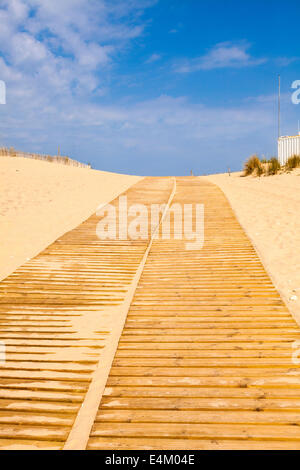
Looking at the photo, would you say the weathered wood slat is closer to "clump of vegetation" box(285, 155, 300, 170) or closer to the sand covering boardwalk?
the sand covering boardwalk

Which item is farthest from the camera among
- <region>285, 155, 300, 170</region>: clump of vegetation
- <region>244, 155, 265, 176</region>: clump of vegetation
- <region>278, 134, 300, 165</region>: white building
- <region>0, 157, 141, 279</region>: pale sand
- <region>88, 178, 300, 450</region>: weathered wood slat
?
<region>244, 155, 265, 176</region>: clump of vegetation

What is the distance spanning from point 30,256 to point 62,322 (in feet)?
9.72

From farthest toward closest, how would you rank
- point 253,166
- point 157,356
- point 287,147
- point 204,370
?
point 253,166
point 287,147
point 157,356
point 204,370

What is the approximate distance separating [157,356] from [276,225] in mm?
6334

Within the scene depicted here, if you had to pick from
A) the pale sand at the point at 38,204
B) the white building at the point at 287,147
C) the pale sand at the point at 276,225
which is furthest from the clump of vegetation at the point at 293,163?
the pale sand at the point at 38,204

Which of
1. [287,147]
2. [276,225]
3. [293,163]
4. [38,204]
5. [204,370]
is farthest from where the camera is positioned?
[287,147]

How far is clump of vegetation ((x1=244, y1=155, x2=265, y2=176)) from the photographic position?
2177cm

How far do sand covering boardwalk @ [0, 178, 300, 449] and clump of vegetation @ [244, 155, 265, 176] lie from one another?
54.9 feet

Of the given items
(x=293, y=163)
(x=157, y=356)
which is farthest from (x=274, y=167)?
(x=157, y=356)

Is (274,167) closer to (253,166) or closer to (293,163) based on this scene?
(293,163)

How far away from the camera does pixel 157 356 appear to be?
11.5ft

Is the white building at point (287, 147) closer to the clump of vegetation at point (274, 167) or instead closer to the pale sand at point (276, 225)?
the clump of vegetation at point (274, 167)

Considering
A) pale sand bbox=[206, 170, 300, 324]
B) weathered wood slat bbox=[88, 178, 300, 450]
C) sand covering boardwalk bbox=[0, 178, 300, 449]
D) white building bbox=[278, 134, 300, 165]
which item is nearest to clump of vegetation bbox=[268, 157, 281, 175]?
white building bbox=[278, 134, 300, 165]
